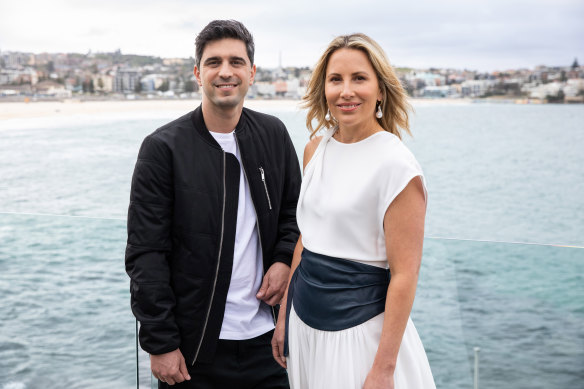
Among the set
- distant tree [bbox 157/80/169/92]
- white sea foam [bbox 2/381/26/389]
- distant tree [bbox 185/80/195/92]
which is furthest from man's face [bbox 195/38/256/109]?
distant tree [bbox 157/80/169/92]

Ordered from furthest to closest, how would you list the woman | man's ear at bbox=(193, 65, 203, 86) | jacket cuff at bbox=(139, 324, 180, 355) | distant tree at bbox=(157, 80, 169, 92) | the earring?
distant tree at bbox=(157, 80, 169, 92)
man's ear at bbox=(193, 65, 203, 86)
jacket cuff at bbox=(139, 324, 180, 355)
the earring
the woman

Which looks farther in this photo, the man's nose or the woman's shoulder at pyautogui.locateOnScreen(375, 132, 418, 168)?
the man's nose

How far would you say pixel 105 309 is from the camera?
258 cm

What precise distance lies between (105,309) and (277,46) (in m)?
62.6

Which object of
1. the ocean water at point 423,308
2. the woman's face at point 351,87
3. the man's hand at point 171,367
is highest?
the woman's face at point 351,87

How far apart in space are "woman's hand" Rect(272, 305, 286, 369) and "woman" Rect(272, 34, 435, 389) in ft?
0.30

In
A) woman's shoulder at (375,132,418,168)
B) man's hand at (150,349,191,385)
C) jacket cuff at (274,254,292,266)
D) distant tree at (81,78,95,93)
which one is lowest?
distant tree at (81,78,95,93)

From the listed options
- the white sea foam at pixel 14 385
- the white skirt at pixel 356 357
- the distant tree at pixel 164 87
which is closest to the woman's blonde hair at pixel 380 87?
the white skirt at pixel 356 357

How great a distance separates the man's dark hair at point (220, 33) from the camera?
1.61 m

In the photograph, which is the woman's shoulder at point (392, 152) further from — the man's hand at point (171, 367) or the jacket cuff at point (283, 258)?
the man's hand at point (171, 367)

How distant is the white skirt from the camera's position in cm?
138

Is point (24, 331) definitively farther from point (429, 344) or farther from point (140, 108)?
point (140, 108)

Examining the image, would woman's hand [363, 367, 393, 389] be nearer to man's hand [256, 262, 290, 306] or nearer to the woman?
the woman

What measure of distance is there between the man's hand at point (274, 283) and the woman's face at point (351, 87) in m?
0.45
